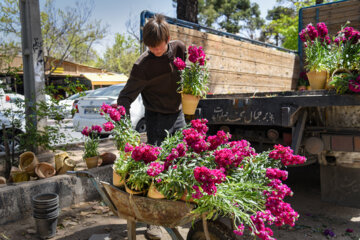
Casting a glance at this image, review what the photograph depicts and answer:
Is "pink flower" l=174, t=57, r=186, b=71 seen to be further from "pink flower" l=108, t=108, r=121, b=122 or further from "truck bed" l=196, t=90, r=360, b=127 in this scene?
"truck bed" l=196, t=90, r=360, b=127

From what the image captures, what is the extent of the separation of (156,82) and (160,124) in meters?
0.41

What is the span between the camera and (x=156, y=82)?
2865 millimetres

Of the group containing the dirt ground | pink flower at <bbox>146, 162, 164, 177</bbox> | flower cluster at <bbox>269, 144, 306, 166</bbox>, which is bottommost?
the dirt ground

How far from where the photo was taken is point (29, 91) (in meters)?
4.77

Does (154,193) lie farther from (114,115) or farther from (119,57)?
(119,57)

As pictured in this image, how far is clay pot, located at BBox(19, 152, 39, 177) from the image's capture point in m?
3.95

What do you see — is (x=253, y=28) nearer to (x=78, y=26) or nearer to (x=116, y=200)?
(x=78, y=26)

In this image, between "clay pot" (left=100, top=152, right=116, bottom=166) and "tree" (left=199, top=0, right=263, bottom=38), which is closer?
"clay pot" (left=100, top=152, right=116, bottom=166)

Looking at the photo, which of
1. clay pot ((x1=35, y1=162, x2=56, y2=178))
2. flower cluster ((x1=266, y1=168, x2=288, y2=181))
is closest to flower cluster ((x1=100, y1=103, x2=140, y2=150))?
flower cluster ((x1=266, y1=168, x2=288, y2=181))

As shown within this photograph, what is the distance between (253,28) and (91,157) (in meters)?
36.1

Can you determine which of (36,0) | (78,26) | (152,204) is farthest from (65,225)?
(78,26)

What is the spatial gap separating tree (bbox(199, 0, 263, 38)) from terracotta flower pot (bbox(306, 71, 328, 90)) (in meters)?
29.0

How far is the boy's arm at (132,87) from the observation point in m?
2.69

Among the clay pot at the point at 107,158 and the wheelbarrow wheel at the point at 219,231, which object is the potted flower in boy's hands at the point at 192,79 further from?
the clay pot at the point at 107,158
